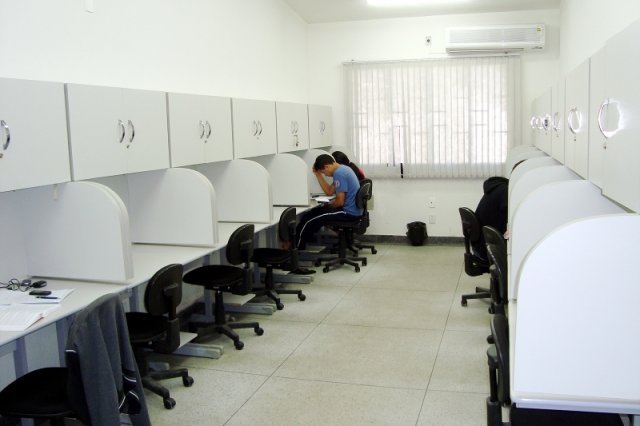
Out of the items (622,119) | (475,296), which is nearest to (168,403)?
(622,119)

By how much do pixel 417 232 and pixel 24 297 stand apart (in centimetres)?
489

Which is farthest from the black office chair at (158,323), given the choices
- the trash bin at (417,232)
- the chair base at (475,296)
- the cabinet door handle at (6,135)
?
the trash bin at (417,232)

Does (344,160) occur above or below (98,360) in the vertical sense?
above

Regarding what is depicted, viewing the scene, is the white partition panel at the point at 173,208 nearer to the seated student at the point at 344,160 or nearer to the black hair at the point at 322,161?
the black hair at the point at 322,161

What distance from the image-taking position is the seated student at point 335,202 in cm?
585

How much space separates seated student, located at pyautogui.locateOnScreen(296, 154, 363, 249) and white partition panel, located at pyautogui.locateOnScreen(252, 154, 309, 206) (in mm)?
448

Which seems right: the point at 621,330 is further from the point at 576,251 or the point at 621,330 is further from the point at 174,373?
the point at 174,373

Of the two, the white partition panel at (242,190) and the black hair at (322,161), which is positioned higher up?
the black hair at (322,161)

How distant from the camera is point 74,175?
9.68ft

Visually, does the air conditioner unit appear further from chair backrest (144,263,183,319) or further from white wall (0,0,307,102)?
chair backrest (144,263,183,319)

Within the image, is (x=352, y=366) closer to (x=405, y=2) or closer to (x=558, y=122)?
(x=558, y=122)

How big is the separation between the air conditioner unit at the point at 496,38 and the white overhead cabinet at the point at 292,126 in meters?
1.81

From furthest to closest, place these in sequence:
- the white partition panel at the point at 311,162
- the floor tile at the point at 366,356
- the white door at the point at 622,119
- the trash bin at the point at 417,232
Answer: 1. the trash bin at the point at 417,232
2. the white partition panel at the point at 311,162
3. the floor tile at the point at 366,356
4. the white door at the point at 622,119

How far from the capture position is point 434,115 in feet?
22.7
